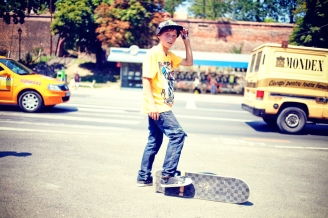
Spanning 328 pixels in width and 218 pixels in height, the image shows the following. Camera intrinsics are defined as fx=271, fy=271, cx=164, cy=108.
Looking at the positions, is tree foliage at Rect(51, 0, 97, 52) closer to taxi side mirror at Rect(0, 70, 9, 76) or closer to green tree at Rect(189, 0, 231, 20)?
taxi side mirror at Rect(0, 70, 9, 76)

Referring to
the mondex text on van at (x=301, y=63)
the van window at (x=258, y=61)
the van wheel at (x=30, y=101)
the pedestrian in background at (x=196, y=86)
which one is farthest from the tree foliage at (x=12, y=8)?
the mondex text on van at (x=301, y=63)

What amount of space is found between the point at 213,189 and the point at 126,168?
1.63 metres

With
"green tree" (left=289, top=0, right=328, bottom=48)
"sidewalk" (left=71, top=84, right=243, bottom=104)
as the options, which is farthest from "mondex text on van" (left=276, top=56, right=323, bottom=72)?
"green tree" (left=289, top=0, right=328, bottom=48)

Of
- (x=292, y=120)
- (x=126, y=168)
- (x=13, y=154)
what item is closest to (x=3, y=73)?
(x=13, y=154)

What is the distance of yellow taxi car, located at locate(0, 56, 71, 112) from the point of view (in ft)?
28.6

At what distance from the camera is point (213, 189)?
11.5ft

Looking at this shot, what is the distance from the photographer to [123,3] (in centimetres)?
2778

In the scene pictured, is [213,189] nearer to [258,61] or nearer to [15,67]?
[258,61]

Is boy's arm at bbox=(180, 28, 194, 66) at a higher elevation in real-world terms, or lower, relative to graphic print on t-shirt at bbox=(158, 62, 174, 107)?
higher

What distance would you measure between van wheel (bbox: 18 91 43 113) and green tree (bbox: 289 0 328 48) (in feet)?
84.1

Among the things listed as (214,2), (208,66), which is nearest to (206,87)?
(208,66)

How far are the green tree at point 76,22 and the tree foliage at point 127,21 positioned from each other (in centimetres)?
126

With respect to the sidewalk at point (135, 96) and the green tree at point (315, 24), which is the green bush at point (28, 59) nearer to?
the sidewalk at point (135, 96)

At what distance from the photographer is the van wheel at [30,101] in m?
8.91
